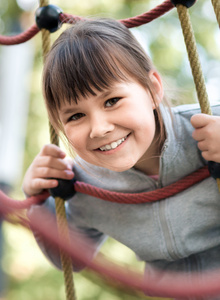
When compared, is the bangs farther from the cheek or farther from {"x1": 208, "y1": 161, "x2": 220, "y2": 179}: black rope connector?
{"x1": 208, "y1": 161, "x2": 220, "y2": 179}: black rope connector

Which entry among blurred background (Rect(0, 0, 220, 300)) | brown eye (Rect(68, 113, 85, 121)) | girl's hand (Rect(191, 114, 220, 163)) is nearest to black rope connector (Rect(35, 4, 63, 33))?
brown eye (Rect(68, 113, 85, 121))

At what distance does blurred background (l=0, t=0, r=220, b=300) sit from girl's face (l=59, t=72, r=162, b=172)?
2.07m

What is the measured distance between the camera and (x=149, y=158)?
2.62 ft

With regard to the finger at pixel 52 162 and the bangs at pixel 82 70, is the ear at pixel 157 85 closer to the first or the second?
the bangs at pixel 82 70

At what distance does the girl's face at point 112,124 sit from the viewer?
0.64 metres

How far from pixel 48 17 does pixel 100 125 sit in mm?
305

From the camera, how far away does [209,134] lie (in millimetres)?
665

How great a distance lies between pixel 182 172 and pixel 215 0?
0.32 m

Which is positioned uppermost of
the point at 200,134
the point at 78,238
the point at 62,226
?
the point at 200,134

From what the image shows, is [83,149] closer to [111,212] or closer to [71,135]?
[71,135]

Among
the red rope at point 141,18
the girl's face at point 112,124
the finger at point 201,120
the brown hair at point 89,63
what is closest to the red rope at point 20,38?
the red rope at point 141,18

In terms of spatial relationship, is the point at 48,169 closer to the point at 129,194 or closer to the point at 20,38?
the point at 129,194

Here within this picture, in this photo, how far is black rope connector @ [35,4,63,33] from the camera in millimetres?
796

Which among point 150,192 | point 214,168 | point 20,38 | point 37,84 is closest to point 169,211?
point 150,192
